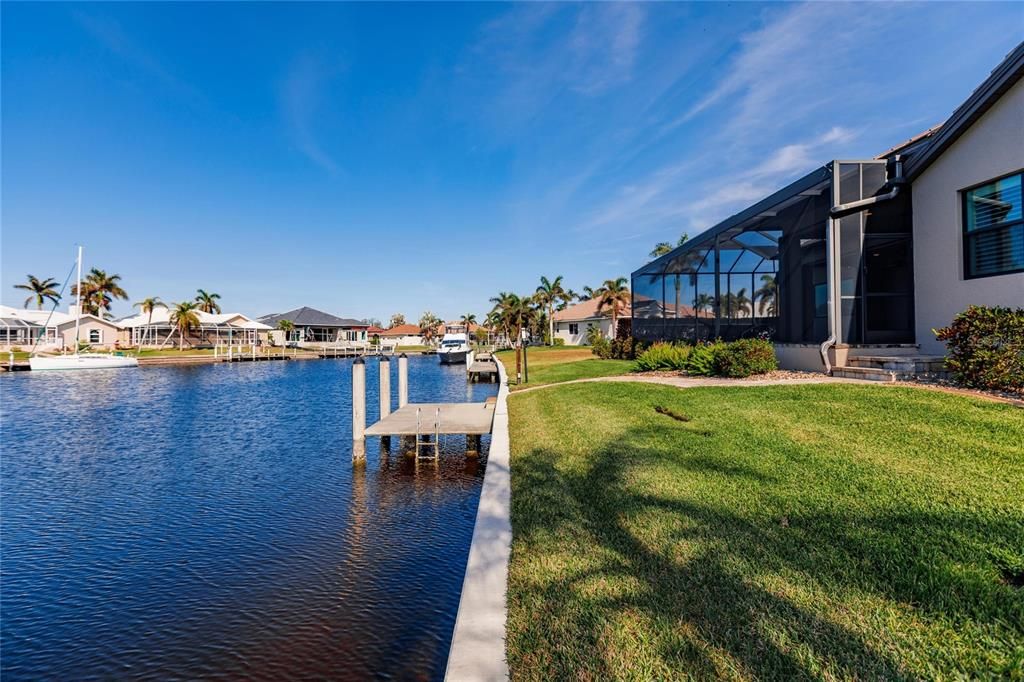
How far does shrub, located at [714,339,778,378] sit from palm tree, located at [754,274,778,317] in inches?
128

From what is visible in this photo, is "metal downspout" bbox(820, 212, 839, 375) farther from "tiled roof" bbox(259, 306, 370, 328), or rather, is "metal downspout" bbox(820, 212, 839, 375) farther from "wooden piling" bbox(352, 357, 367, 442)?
"tiled roof" bbox(259, 306, 370, 328)

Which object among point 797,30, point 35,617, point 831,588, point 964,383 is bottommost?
point 35,617

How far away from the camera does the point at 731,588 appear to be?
3.56 m

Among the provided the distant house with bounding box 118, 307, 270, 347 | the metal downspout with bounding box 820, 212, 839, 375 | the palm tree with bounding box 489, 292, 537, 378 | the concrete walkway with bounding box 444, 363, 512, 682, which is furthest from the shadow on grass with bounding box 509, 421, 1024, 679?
the distant house with bounding box 118, 307, 270, 347

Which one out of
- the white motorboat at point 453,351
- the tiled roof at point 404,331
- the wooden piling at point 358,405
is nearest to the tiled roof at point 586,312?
the white motorboat at point 453,351

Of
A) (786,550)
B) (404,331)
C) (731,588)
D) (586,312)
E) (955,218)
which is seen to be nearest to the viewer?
(731,588)

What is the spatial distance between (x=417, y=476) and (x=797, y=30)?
47.6 ft

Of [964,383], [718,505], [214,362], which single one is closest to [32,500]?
[718,505]

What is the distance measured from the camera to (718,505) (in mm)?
5062

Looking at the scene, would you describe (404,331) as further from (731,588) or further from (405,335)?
(731,588)

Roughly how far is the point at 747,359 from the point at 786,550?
8967 mm

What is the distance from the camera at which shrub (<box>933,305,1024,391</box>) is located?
300 inches

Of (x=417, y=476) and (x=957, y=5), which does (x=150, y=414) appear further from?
(x=957, y=5)

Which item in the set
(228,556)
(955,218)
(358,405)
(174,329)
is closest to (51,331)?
(174,329)
